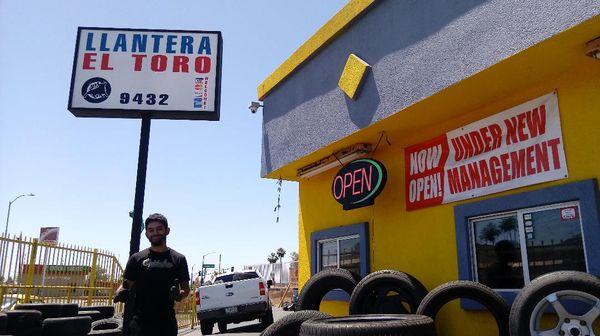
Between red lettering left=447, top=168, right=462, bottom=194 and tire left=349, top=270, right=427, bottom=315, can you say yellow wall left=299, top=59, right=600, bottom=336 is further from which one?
tire left=349, top=270, right=427, bottom=315

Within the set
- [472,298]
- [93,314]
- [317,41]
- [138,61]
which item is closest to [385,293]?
[472,298]

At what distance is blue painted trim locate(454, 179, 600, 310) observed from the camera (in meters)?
4.70

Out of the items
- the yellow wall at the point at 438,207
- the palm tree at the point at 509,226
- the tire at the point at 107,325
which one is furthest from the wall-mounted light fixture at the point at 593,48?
the tire at the point at 107,325

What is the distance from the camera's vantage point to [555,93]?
5.36 metres

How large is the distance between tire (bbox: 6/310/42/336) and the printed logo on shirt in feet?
11.3

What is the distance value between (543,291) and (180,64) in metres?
7.66

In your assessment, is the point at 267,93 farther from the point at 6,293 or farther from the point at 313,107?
the point at 6,293

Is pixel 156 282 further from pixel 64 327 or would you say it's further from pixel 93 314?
pixel 93 314

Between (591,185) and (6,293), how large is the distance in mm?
9932

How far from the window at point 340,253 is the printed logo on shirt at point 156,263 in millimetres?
4474

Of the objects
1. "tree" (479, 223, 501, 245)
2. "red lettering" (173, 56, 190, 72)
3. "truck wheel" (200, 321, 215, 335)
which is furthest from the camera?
"truck wheel" (200, 321, 215, 335)

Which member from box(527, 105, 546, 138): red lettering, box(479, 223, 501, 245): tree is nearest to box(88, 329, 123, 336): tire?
box(479, 223, 501, 245): tree

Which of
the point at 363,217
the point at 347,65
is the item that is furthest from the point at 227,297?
the point at 347,65

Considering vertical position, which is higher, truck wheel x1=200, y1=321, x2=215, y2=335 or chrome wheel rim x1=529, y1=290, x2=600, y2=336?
chrome wheel rim x1=529, y1=290, x2=600, y2=336
